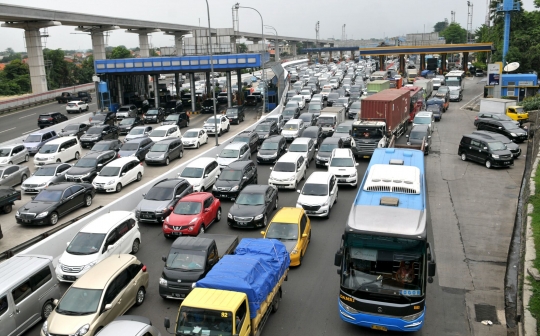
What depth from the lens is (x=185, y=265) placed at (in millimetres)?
13352

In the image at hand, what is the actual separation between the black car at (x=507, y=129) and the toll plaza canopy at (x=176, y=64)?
22183 mm

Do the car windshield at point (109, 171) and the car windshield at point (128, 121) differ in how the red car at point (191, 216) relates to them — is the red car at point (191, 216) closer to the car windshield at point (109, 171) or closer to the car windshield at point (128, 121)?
the car windshield at point (109, 171)

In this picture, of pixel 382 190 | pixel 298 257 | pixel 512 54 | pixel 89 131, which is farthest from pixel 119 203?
pixel 512 54

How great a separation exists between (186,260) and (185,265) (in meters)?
0.16

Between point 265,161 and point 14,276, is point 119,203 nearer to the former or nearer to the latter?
point 14,276

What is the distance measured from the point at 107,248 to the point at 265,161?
14.6 metres

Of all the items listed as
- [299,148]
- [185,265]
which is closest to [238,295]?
[185,265]

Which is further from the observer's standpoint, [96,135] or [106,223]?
[96,135]

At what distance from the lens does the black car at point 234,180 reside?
22.2 metres

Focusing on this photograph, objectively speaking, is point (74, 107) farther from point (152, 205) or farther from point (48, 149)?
point (152, 205)

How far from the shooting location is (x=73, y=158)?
101 feet

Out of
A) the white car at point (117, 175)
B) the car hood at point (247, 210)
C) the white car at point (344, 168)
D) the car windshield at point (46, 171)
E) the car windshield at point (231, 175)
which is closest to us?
the car hood at point (247, 210)

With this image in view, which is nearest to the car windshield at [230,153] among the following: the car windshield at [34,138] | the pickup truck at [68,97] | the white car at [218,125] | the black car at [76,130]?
the white car at [218,125]

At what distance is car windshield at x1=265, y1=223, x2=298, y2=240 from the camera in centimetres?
1552
